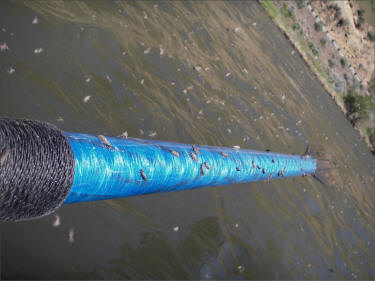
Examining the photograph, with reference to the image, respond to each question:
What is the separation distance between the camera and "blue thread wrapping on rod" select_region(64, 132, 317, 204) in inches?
88.6

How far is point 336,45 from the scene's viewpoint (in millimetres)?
12398

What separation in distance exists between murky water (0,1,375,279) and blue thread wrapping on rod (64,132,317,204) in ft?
2.62

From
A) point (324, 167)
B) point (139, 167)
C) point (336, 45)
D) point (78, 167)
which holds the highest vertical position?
point (336, 45)

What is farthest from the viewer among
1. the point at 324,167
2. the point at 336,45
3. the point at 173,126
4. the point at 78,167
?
the point at 336,45

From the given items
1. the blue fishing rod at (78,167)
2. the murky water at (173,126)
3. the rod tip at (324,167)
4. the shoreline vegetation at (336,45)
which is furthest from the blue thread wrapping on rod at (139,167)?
the shoreline vegetation at (336,45)

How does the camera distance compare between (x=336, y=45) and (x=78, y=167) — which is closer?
(x=78, y=167)

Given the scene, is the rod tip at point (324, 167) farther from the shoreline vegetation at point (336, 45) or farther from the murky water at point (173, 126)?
the shoreline vegetation at point (336, 45)

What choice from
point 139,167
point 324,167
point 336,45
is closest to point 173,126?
point 139,167

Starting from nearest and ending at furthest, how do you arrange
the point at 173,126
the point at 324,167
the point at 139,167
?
the point at 139,167 < the point at 173,126 < the point at 324,167

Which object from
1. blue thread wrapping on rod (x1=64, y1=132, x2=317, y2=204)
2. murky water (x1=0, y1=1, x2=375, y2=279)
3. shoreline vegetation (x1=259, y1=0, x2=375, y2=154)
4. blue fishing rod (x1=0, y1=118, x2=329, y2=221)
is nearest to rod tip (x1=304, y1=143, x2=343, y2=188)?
murky water (x1=0, y1=1, x2=375, y2=279)

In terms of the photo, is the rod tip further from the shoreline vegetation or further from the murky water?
the shoreline vegetation

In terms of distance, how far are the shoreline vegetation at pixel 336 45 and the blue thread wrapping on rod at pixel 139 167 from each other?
6.18 metres

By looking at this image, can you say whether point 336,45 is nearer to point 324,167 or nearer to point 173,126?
point 324,167

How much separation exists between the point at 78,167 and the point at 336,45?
40.7 feet
